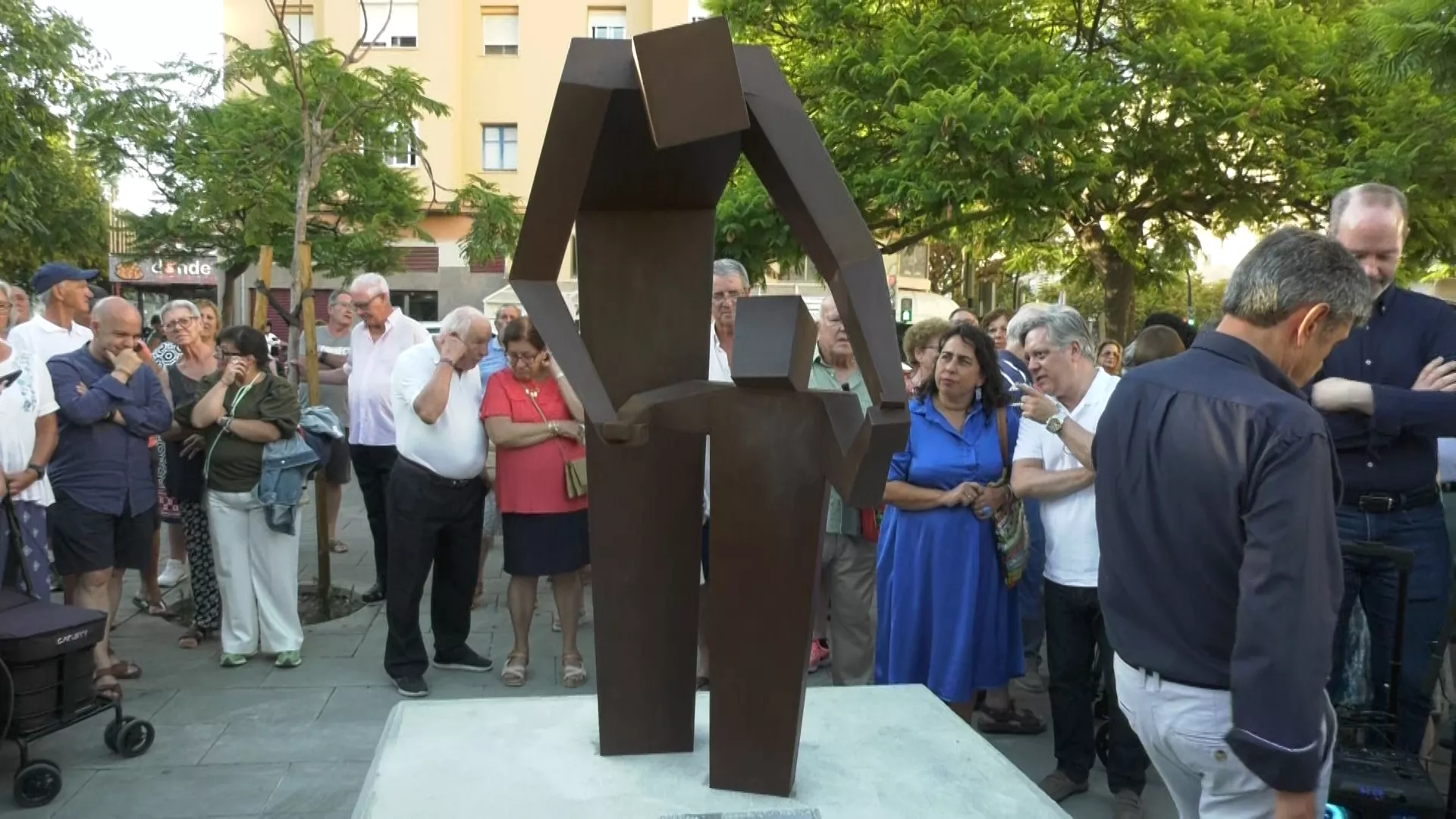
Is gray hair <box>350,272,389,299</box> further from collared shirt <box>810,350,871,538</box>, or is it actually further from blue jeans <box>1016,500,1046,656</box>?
blue jeans <box>1016,500,1046,656</box>

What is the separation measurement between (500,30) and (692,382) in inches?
1052

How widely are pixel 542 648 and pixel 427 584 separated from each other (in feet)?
5.44

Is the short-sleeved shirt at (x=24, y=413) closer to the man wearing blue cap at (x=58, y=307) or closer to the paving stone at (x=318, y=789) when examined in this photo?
the man wearing blue cap at (x=58, y=307)

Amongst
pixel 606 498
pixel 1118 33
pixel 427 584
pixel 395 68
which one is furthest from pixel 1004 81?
pixel 606 498

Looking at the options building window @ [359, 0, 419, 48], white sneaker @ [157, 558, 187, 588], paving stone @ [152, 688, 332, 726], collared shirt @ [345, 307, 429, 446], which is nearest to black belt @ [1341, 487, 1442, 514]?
paving stone @ [152, 688, 332, 726]

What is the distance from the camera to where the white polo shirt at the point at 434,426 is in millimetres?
5121

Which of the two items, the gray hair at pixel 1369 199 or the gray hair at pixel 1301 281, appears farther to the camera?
the gray hair at pixel 1369 199

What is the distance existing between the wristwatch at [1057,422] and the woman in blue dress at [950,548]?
38 centimetres

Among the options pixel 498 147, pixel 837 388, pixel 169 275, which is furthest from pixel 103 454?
pixel 169 275

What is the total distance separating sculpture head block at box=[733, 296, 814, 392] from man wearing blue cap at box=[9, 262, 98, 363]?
4.49 m

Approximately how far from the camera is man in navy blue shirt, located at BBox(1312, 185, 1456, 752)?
127 inches

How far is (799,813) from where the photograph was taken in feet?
8.95

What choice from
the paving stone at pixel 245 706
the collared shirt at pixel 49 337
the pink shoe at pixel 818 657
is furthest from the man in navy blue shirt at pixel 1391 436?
the collared shirt at pixel 49 337

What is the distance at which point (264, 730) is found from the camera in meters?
4.69
